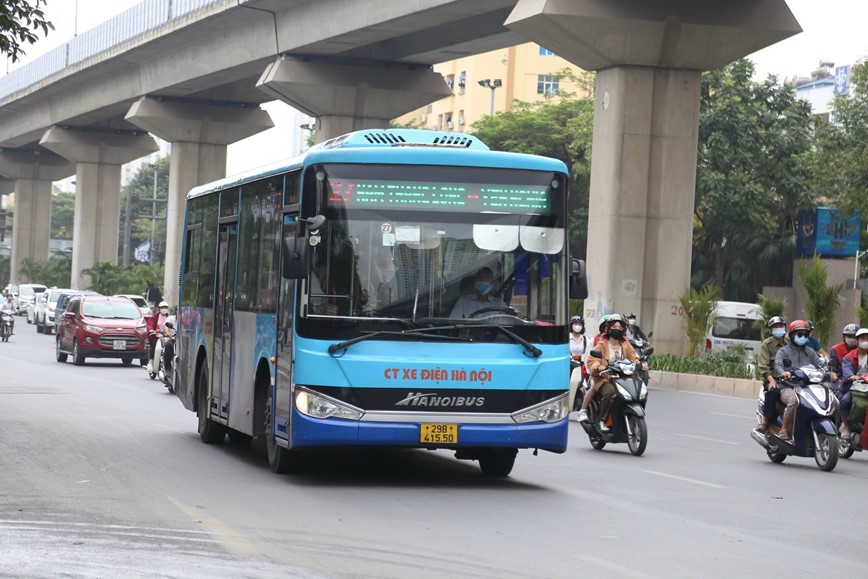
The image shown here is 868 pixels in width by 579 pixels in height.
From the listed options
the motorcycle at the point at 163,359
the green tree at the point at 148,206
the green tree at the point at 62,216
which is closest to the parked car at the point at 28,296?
the motorcycle at the point at 163,359

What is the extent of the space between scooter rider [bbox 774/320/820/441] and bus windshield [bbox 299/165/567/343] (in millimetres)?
4206

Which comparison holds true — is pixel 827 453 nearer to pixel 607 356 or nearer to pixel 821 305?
pixel 607 356

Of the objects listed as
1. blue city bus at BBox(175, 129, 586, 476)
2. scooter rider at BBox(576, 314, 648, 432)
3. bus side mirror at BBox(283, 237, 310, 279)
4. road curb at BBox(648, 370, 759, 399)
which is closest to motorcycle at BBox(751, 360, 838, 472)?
scooter rider at BBox(576, 314, 648, 432)

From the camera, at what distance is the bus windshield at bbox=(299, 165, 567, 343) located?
12398 mm

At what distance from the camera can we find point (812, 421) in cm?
1602

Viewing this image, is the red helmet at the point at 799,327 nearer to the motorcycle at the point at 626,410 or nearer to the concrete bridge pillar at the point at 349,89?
the motorcycle at the point at 626,410

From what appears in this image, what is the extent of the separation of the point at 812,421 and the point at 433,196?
562cm

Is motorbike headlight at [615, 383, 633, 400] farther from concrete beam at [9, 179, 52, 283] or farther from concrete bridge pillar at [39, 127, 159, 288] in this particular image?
concrete beam at [9, 179, 52, 283]

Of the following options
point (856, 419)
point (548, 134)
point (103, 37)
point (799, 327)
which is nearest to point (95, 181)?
point (103, 37)

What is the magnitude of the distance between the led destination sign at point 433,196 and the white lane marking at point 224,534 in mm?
2940

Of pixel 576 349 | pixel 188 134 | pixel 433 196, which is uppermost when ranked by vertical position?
pixel 188 134

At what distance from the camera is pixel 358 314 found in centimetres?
1238

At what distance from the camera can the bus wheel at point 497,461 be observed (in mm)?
13766

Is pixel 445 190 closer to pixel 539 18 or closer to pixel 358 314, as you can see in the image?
pixel 358 314
